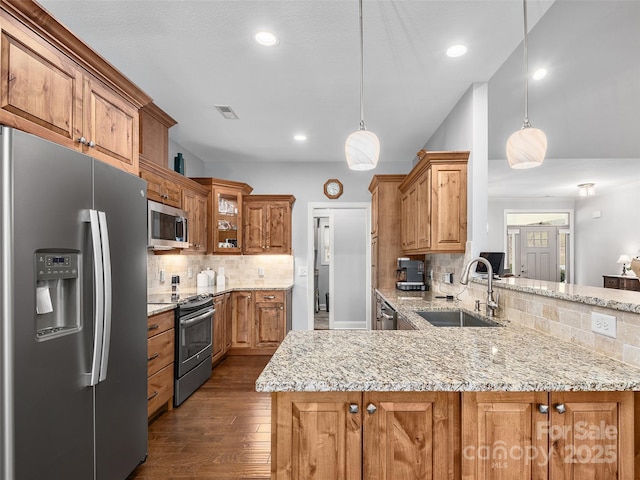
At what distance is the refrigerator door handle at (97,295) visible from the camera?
157 centimetres

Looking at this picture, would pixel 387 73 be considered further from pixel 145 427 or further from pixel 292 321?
pixel 292 321

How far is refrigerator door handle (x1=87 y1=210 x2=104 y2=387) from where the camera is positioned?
1.57 m

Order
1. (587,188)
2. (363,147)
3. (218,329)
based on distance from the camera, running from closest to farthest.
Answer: (363,147), (218,329), (587,188)

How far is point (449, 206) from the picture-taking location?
3.11 m

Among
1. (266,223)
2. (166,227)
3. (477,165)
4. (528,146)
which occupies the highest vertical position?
(477,165)

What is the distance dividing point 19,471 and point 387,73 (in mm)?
3098

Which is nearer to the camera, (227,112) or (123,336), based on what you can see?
(123,336)

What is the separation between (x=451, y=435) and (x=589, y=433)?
46cm

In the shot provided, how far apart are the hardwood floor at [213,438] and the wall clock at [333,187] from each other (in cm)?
303

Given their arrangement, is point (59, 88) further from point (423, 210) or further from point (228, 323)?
point (228, 323)

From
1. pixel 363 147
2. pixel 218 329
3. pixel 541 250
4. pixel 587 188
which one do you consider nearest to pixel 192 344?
pixel 218 329

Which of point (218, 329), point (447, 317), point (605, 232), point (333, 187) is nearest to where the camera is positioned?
point (447, 317)

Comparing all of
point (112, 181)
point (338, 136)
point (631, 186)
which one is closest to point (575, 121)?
point (338, 136)

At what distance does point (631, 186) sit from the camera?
21.9ft
